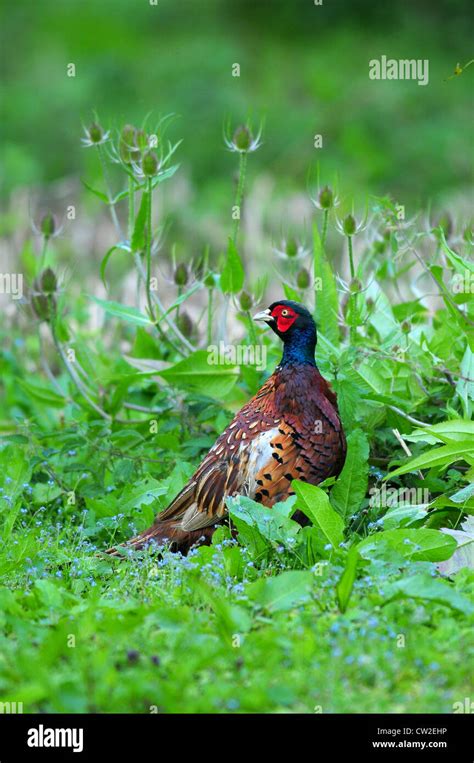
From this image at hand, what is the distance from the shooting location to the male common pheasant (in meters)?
4.59

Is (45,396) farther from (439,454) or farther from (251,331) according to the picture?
(439,454)

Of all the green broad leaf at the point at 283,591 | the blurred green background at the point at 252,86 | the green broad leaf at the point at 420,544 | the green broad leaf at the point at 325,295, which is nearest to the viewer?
the green broad leaf at the point at 283,591

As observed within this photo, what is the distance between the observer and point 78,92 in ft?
43.4

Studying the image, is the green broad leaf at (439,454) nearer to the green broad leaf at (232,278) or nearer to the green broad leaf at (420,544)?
the green broad leaf at (420,544)

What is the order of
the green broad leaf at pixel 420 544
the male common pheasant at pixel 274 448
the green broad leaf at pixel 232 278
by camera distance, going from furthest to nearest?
the green broad leaf at pixel 232 278 < the male common pheasant at pixel 274 448 < the green broad leaf at pixel 420 544

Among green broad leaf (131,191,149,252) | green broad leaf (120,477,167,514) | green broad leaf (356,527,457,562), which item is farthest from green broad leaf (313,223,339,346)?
green broad leaf (356,527,457,562)

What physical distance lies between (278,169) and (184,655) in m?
8.90

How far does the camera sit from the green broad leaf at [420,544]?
4.04m

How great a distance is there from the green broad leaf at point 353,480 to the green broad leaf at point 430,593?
3.15 ft

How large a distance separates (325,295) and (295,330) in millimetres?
487

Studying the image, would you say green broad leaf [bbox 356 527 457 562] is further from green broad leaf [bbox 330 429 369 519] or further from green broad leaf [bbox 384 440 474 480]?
green broad leaf [bbox 330 429 369 519]

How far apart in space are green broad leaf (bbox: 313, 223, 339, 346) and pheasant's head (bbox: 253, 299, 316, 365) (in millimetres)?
428

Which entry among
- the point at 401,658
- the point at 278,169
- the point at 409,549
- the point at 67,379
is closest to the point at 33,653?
the point at 401,658

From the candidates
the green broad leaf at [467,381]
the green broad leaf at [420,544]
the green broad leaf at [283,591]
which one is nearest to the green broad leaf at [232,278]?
the green broad leaf at [467,381]
